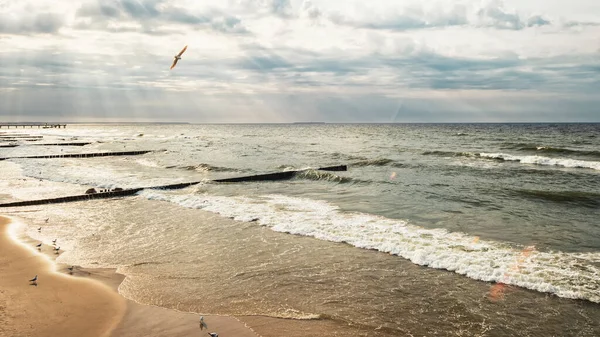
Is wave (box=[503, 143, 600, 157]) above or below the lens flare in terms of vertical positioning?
above

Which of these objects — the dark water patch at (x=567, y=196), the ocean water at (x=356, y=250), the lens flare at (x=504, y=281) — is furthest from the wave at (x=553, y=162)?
the lens flare at (x=504, y=281)

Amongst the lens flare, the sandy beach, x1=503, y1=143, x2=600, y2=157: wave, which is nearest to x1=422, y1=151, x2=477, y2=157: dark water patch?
x1=503, y1=143, x2=600, y2=157: wave

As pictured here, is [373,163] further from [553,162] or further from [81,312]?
[81,312]

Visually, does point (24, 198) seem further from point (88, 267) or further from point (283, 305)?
point (283, 305)

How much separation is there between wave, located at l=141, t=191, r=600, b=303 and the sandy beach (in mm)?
5806

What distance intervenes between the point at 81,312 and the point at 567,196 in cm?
2177

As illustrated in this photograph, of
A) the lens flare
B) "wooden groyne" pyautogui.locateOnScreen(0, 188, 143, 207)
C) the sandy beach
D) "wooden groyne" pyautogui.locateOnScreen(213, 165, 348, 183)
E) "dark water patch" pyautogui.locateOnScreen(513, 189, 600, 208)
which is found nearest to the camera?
the sandy beach

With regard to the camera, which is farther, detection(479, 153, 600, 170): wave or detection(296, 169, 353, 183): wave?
detection(479, 153, 600, 170): wave

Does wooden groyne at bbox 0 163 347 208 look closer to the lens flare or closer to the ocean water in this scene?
the ocean water

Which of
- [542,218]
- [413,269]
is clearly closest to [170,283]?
[413,269]

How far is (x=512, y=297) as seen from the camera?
856 cm

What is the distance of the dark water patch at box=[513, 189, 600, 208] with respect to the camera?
19375mm

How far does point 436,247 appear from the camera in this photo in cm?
1187

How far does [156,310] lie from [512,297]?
728 cm
